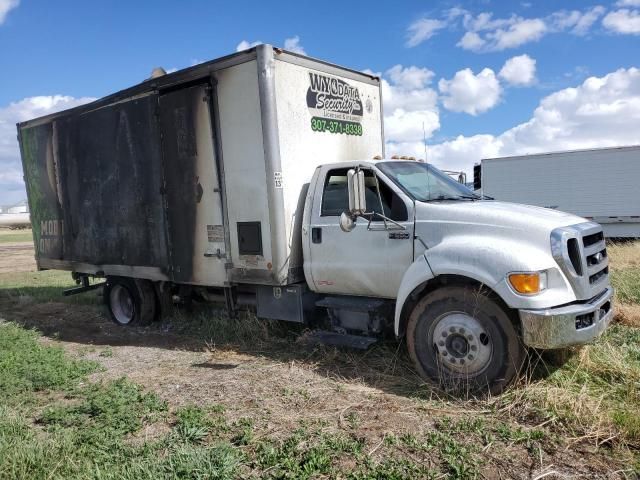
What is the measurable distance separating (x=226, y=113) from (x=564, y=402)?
468 centimetres

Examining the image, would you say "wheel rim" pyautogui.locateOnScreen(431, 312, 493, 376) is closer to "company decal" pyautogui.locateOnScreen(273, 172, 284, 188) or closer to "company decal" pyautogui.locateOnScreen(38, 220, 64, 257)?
"company decal" pyautogui.locateOnScreen(273, 172, 284, 188)

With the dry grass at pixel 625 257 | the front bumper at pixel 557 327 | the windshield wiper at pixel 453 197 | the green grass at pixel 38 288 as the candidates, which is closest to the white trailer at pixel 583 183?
the dry grass at pixel 625 257

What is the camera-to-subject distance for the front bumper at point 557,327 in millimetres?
4094

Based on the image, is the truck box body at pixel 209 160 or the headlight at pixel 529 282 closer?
the headlight at pixel 529 282

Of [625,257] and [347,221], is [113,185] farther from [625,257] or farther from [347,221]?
[625,257]

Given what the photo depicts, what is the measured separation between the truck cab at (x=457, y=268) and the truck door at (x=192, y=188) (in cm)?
148

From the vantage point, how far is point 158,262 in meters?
7.28

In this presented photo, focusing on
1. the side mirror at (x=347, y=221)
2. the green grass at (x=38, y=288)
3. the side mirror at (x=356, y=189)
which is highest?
the side mirror at (x=356, y=189)

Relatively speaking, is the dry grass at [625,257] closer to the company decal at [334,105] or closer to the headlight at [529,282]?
the company decal at [334,105]

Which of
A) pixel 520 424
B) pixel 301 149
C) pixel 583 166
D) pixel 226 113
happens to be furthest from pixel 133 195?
pixel 583 166

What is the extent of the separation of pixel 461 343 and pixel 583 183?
15253 mm

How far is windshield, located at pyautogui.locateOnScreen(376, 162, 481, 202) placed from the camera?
527 cm

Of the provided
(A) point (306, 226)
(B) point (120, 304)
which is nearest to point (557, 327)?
(A) point (306, 226)

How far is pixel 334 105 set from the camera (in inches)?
258
